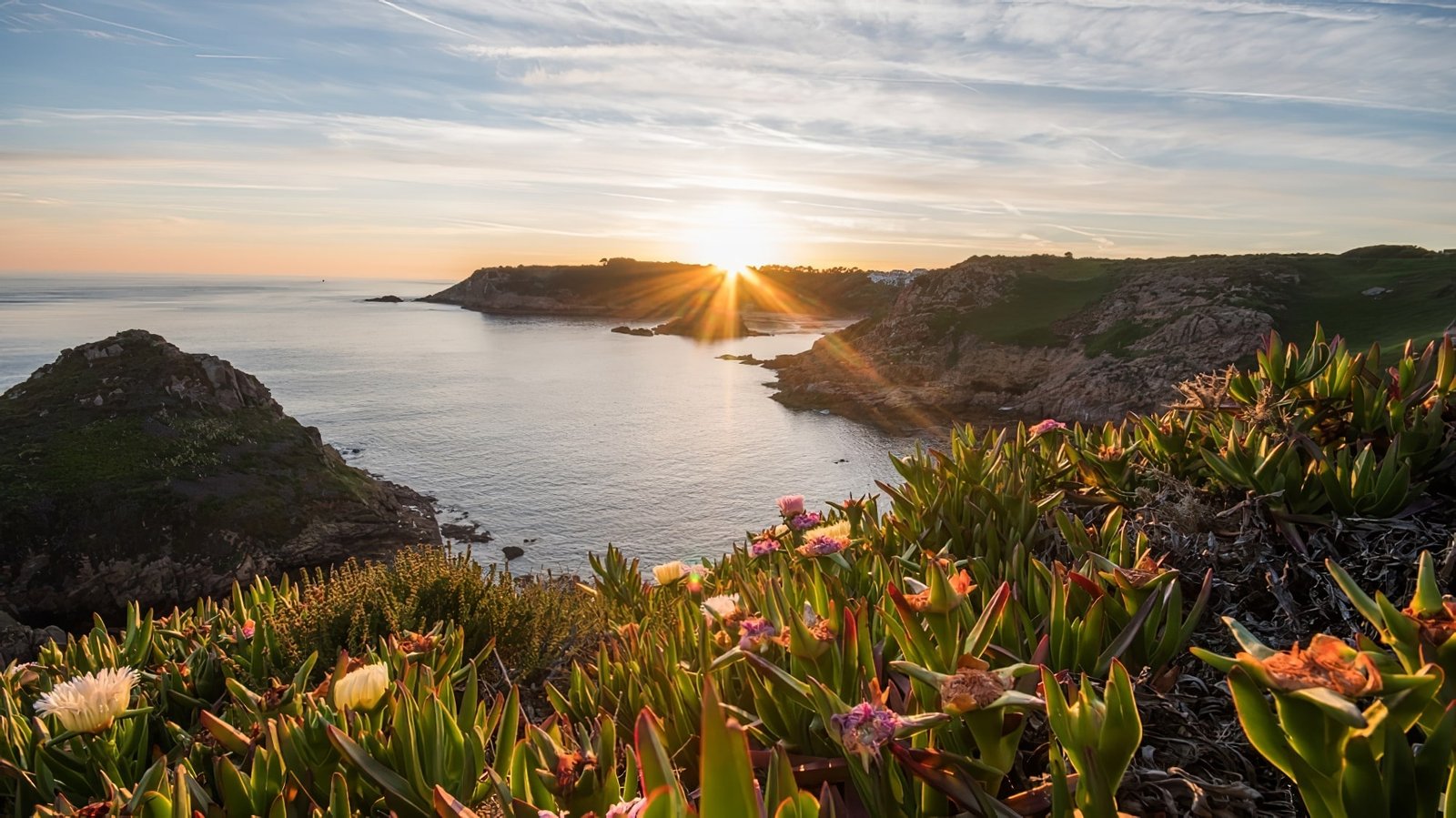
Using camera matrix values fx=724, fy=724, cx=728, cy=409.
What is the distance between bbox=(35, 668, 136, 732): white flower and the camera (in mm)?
2217

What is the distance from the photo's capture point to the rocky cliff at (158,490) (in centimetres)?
1823

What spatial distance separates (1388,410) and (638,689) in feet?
10.7

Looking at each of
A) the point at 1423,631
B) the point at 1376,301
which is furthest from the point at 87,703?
the point at 1376,301

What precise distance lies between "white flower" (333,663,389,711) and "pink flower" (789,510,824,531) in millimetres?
2252

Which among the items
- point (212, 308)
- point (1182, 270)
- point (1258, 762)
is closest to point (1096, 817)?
point (1258, 762)

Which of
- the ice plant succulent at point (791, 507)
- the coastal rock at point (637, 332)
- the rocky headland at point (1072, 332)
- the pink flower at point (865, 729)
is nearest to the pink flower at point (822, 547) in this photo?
the ice plant succulent at point (791, 507)

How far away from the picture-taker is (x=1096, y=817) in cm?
121

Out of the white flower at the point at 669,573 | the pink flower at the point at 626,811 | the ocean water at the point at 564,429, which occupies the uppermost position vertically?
the pink flower at the point at 626,811

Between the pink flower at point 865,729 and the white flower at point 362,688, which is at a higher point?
the pink flower at point 865,729

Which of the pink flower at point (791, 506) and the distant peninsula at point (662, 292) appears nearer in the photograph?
the pink flower at point (791, 506)

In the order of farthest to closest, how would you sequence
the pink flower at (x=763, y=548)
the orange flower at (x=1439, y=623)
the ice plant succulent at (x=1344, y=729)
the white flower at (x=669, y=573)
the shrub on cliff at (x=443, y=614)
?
1. the shrub on cliff at (x=443, y=614)
2. the white flower at (x=669, y=573)
3. the pink flower at (x=763, y=548)
4. the orange flower at (x=1439, y=623)
5. the ice plant succulent at (x=1344, y=729)

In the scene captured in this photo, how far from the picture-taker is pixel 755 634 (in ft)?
6.33

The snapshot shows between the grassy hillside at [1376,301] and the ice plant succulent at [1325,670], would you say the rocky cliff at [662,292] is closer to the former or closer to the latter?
the grassy hillside at [1376,301]

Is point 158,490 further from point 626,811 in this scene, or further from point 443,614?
point 626,811
